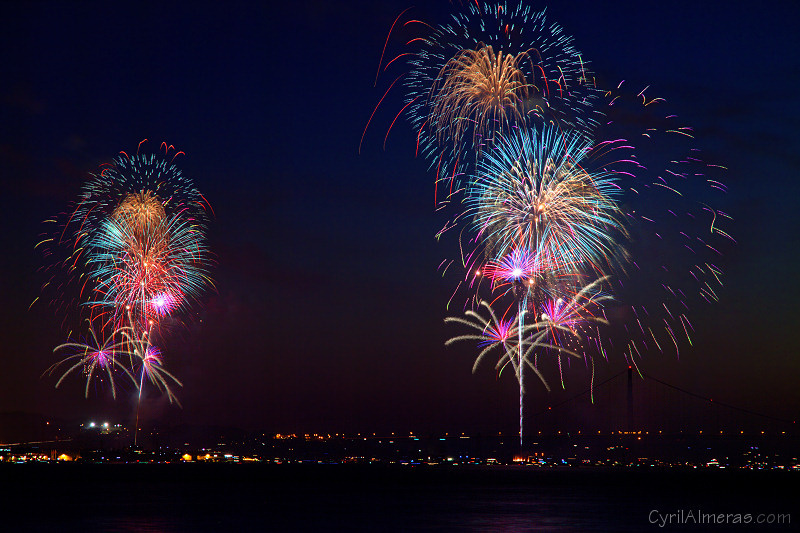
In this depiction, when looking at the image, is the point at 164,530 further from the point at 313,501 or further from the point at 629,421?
the point at 629,421

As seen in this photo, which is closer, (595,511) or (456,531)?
(456,531)

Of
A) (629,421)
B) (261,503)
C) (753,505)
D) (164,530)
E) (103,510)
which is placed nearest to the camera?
(164,530)

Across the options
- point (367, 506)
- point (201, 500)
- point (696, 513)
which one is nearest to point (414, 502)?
point (367, 506)

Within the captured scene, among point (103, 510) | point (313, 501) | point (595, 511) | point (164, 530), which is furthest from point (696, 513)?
point (103, 510)

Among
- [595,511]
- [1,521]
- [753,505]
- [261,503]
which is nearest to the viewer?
[1,521]

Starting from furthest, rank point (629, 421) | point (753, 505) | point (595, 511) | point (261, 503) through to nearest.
Answer: point (629, 421), point (753, 505), point (261, 503), point (595, 511)

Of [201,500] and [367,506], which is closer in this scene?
[367,506]

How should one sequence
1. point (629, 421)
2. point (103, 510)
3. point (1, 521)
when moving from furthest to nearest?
point (629, 421), point (103, 510), point (1, 521)

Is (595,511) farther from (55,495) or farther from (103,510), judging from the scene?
(55,495)
